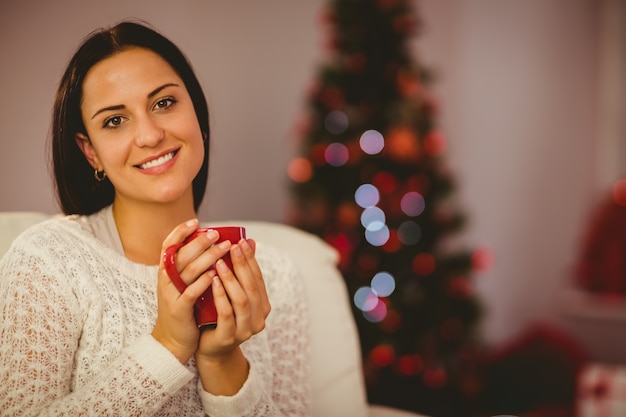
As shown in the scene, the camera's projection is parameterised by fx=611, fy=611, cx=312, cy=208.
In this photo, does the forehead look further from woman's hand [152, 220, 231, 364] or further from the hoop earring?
woman's hand [152, 220, 231, 364]

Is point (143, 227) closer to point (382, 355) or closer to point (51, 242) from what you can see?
point (51, 242)

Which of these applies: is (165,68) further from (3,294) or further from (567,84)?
(567,84)

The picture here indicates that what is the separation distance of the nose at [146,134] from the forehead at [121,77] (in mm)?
51

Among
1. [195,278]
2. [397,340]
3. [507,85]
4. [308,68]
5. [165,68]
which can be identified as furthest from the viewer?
[507,85]

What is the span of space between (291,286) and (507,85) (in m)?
2.83

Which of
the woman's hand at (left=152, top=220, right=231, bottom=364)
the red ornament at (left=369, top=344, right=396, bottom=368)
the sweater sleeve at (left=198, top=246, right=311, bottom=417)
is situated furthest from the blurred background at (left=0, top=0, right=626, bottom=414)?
the woman's hand at (left=152, top=220, right=231, bottom=364)

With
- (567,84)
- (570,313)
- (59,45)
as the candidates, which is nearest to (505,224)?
(570,313)

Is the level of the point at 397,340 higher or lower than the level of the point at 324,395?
lower

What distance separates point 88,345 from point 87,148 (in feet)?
1.13

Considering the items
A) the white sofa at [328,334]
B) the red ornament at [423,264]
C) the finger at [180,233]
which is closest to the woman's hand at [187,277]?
the finger at [180,233]

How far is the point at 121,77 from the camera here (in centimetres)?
A: 102

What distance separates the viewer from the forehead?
39.9 inches

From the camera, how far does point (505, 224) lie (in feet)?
12.1

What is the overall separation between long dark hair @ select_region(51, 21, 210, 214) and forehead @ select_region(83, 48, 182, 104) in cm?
1
